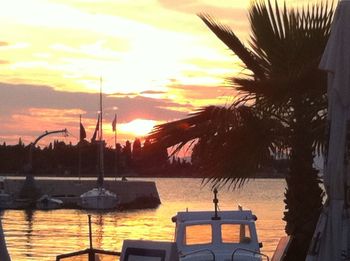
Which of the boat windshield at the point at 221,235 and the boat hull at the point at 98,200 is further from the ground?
the boat windshield at the point at 221,235

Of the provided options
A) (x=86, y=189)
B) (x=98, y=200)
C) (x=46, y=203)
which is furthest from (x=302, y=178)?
(x=86, y=189)

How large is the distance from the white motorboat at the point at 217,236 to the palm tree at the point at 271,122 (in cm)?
260

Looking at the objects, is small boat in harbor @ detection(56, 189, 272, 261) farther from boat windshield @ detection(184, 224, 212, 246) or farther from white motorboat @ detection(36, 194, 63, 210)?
white motorboat @ detection(36, 194, 63, 210)

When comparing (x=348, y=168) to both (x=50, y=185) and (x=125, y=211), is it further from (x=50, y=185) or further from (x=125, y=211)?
(x=50, y=185)

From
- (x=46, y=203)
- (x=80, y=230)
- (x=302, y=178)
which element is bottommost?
(x=80, y=230)

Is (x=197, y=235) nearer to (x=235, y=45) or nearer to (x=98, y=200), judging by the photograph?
(x=235, y=45)

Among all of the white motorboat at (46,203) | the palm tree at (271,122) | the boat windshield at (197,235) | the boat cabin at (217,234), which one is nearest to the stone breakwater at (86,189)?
the white motorboat at (46,203)

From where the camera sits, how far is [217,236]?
Answer: 55.4 feet

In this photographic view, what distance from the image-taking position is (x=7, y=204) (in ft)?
261

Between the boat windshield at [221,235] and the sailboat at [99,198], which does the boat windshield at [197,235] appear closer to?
the boat windshield at [221,235]

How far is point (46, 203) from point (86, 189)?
415 inches

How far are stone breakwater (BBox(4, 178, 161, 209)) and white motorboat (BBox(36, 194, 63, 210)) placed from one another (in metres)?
2.98

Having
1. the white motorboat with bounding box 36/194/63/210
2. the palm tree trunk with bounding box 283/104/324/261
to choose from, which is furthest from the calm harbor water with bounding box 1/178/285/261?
the palm tree trunk with bounding box 283/104/324/261

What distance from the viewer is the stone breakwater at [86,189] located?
86.7 metres
